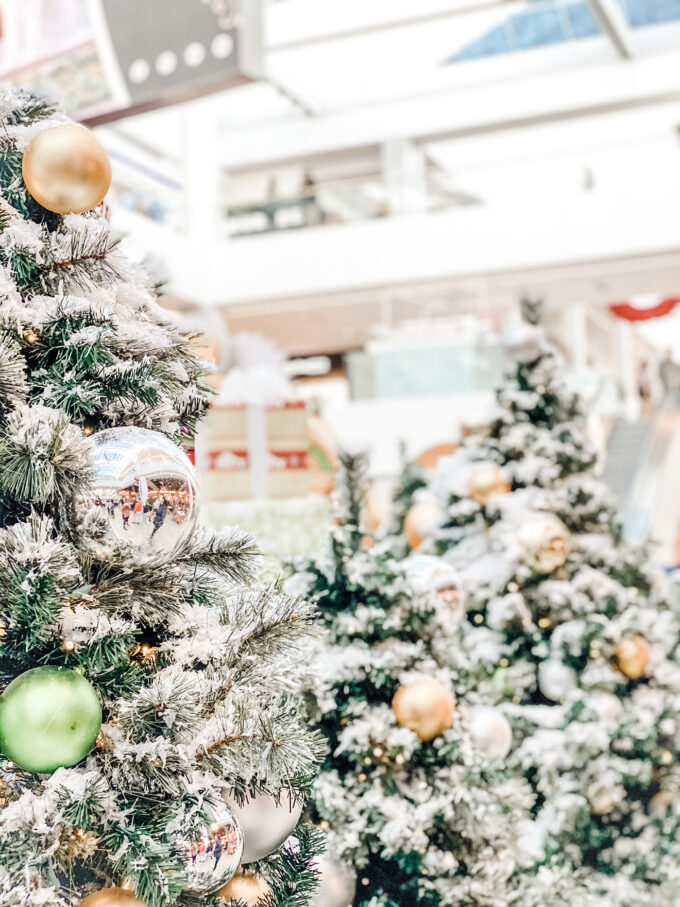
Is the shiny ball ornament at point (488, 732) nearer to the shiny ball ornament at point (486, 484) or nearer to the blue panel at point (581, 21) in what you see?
the shiny ball ornament at point (486, 484)

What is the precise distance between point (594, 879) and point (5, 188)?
257 cm

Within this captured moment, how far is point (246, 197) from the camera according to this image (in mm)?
18984

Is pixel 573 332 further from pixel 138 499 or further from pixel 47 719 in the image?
pixel 47 719

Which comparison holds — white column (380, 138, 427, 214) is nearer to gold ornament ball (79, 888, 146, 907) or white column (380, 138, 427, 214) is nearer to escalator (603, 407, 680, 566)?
escalator (603, 407, 680, 566)

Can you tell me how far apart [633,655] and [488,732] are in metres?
0.99

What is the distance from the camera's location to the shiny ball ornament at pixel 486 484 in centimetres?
353

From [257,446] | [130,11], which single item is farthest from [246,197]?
[257,446]

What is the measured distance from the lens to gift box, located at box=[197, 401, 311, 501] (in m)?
4.18

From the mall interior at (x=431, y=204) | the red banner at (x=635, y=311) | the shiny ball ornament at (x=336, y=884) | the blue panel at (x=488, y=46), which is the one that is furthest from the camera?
the red banner at (x=635, y=311)

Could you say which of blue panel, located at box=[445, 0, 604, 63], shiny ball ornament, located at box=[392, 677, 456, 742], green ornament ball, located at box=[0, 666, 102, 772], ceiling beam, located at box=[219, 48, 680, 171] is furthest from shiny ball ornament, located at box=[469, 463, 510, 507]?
ceiling beam, located at box=[219, 48, 680, 171]

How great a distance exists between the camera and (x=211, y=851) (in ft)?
4.42

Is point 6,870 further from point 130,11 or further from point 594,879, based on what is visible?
point 130,11

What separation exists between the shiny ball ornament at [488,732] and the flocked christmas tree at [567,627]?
9.0 inches

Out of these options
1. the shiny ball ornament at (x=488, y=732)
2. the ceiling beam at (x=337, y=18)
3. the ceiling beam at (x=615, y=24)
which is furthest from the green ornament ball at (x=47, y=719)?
the ceiling beam at (x=337, y=18)
